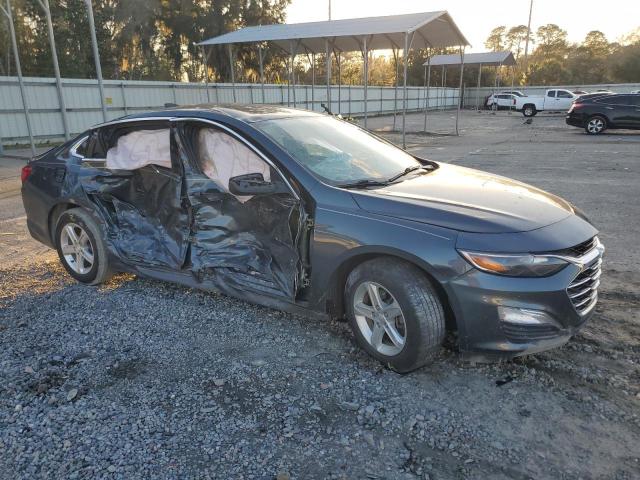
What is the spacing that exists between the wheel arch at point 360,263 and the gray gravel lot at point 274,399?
0.33 m

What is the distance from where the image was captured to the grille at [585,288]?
2.83m

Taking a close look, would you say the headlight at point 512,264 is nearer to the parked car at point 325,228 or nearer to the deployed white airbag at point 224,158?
the parked car at point 325,228

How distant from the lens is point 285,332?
367 centimetres

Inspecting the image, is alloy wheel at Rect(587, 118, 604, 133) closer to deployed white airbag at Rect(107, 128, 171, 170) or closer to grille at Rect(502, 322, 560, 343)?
grille at Rect(502, 322, 560, 343)

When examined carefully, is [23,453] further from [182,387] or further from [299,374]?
[299,374]

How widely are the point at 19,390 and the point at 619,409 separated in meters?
3.48

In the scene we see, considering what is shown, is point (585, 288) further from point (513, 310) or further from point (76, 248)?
point (76, 248)

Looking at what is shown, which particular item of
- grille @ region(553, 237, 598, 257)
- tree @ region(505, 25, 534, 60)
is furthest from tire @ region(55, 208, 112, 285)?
tree @ region(505, 25, 534, 60)

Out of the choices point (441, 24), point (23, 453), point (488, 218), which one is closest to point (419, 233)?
point (488, 218)

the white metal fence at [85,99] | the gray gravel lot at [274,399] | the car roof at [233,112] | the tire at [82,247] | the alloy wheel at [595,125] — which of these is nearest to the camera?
the gray gravel lot at [274,399]

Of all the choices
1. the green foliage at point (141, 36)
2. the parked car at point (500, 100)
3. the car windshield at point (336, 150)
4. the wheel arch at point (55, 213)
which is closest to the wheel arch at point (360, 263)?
the car windshield at point (336, 150)

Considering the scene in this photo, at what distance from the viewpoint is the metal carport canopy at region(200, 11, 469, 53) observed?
15.1 metres

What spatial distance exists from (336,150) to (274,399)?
1.91m

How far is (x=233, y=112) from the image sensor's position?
3.83 meters
